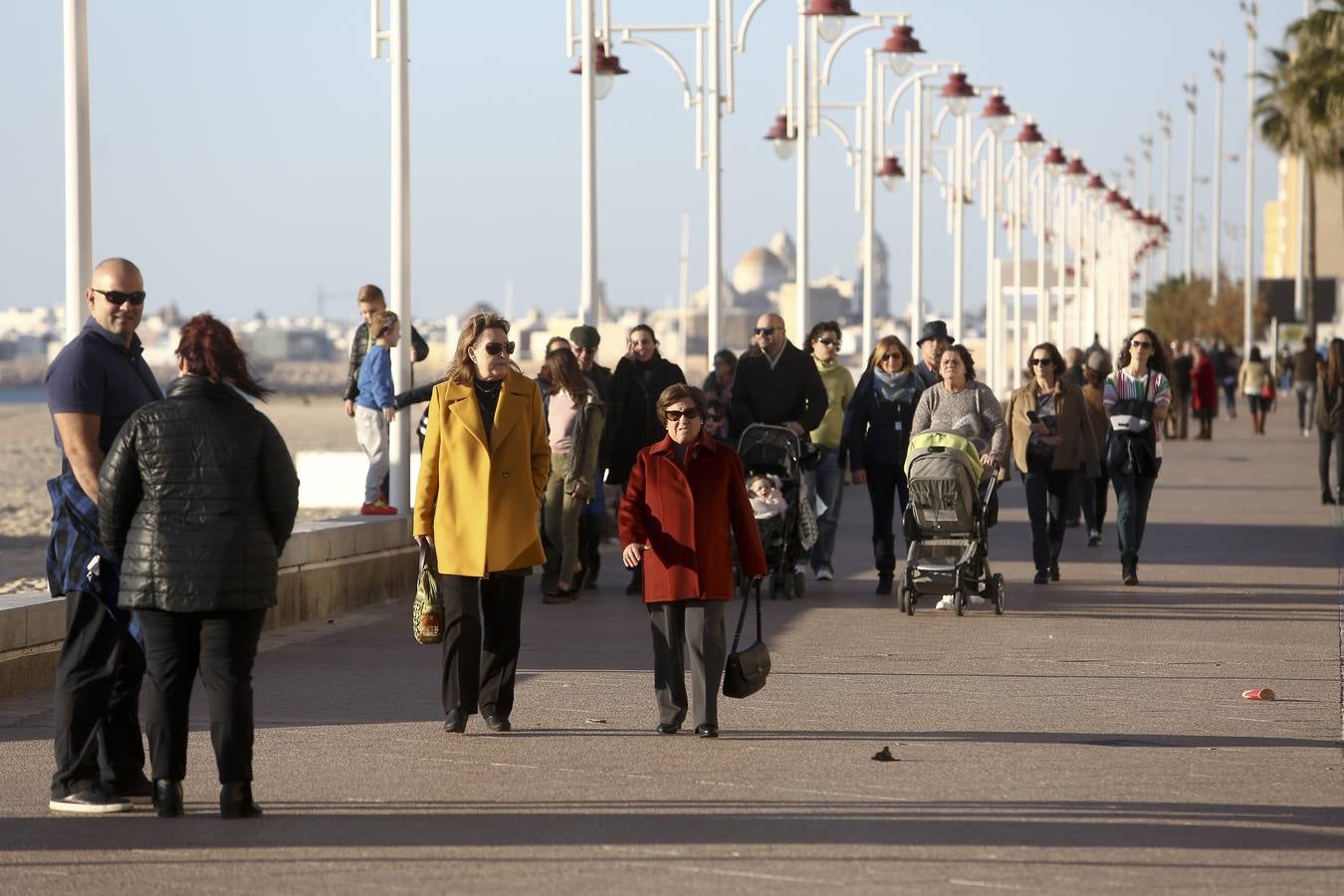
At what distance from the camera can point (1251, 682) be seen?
11492mm

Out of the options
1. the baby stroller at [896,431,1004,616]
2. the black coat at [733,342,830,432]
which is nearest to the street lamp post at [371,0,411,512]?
the black coat at [733,342,830,432]

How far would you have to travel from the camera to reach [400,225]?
56.2ft

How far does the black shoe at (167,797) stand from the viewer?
26.2ft

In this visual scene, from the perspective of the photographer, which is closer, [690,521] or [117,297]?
[117,297]

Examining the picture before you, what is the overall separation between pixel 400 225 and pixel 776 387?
2.99m

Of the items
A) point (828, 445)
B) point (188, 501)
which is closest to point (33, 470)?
point (828, 445)

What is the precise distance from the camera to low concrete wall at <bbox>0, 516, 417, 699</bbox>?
10.6 meters

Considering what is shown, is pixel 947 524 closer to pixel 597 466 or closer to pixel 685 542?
pixel 597 466

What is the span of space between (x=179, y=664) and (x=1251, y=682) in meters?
5.53

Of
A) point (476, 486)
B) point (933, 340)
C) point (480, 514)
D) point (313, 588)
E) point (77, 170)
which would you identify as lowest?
point (313, 588)

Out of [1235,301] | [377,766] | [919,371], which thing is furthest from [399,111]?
[1235,301]

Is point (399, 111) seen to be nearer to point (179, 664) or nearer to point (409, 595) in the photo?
point (409, 595)

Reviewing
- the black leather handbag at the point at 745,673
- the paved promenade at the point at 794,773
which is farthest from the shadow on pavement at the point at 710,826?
the black leather handbag at the point at 745,673

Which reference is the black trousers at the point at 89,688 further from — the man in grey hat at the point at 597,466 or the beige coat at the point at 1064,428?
the beige coat at the point at 1064,428
